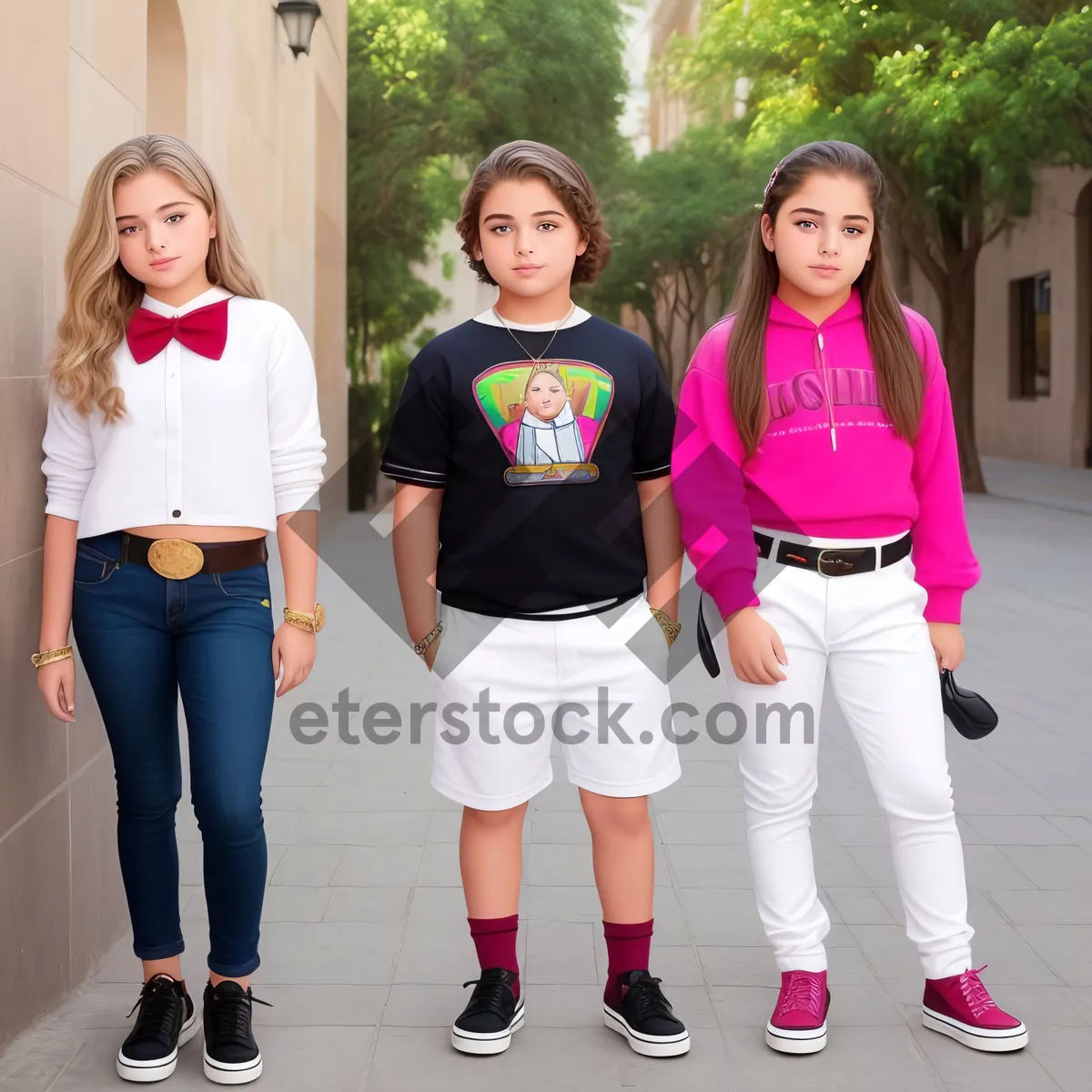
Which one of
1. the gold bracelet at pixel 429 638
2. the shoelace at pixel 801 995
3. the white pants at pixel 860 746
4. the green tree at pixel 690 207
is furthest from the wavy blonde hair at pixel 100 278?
the green tree at pixel 690 207

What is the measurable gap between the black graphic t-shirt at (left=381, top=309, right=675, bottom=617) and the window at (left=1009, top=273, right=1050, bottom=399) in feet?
87.8

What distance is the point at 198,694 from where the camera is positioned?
2828 mm

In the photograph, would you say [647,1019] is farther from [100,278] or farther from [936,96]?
[936,96]

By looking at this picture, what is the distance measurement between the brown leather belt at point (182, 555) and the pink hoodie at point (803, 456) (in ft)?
2.93

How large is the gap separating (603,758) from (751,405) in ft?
2.57

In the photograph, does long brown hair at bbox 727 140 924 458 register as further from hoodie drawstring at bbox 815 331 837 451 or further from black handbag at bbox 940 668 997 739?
black handbag at bbox 940 668 997 739

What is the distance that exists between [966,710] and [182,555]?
167 centimetres

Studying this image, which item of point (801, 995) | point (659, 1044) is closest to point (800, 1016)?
point (801, 995)

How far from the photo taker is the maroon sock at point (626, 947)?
3.10 metres

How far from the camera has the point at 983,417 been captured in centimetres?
3077

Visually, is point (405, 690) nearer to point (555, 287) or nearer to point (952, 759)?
point (952, 759)

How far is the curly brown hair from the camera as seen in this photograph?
2.92m

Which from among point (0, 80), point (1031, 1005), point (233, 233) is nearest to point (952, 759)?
point (1031, 1005)

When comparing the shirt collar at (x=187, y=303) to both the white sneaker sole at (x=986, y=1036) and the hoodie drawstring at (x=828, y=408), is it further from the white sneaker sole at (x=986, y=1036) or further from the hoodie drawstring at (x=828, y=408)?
the white sneaker sole at (x=986, y=1036)
